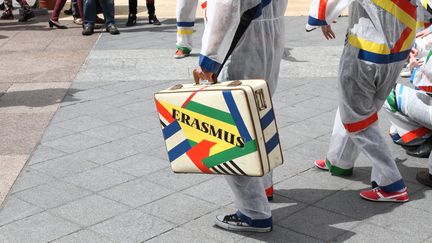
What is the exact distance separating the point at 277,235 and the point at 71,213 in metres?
1.33

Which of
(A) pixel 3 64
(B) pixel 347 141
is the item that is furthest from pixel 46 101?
(B) pixel 347 141

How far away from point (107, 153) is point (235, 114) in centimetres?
235

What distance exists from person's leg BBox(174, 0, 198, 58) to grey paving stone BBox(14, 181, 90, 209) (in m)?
4.76

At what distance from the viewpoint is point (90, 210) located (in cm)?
501

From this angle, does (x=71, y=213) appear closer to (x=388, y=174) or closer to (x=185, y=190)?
(x=185, y=190)

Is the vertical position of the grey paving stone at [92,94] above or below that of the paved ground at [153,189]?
below

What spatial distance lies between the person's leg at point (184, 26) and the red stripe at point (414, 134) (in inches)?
172

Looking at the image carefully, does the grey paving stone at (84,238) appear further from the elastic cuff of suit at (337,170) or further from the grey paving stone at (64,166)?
the elastic cuff of suit at (337,170)

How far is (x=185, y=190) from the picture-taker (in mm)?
5352

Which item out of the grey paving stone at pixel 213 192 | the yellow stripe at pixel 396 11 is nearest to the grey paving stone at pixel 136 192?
the grey paving stone at pixel 213 192

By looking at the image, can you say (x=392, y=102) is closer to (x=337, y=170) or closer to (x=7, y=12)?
(x=337, y=170)

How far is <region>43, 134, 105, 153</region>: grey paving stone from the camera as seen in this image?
634cm

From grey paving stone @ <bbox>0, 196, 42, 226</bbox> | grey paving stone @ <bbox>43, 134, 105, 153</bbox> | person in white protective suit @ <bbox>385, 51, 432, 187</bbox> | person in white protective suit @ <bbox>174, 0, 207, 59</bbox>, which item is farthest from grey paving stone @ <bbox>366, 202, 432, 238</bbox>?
person in white protective suit @ <bbox>174, 0, 207, 59</bbox>

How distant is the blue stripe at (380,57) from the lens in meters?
4.85
